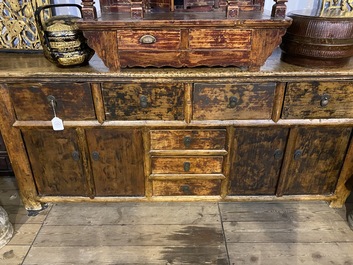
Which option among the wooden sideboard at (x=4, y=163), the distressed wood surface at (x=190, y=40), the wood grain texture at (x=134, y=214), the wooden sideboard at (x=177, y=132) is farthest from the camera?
the wooden sideboard at (x=4, y=163)

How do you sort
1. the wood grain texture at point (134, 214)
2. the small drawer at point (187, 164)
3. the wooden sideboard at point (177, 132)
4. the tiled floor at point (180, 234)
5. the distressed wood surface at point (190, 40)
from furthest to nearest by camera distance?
1. the wood grain texture at point (134, 214)
2. the small drawer at point (187, 164)
3. the tiled floor at point (180, 234)
4. the wooden sideboard at point (177, 132)
5. the distressed wood surface at point (190, 40)

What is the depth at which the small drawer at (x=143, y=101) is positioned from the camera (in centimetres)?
151

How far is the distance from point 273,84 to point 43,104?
1.16 metres

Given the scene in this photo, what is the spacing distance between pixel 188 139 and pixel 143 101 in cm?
33

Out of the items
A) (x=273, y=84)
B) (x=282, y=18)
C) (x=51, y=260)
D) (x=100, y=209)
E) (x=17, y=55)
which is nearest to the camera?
(x=282, y=18)

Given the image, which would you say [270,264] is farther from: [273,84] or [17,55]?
[17,55]

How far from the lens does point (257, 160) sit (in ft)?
5.73

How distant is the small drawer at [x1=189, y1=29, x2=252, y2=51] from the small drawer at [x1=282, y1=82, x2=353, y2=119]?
1.06 feet

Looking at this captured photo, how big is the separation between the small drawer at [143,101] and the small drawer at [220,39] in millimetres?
224

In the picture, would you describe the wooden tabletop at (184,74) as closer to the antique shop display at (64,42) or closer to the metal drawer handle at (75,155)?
the antique shop display at (64,42)

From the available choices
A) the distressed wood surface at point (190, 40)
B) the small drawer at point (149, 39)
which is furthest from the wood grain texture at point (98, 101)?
the small drawer at point (149, 39)

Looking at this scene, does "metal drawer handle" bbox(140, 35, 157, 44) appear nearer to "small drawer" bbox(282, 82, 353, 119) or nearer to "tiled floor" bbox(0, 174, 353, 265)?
"small drawer" bbox(282, 82, 353, 119)

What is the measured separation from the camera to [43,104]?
1543mm

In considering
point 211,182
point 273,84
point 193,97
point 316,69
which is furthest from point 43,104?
point 316,69
